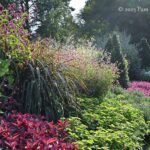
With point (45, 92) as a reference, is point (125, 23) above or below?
above

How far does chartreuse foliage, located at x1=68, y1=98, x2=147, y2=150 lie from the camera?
421 cm

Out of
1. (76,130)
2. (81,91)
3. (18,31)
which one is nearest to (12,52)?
(18,31)

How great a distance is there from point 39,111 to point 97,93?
90.8 inches

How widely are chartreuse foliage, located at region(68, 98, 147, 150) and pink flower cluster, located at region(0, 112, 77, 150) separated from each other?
32 cm

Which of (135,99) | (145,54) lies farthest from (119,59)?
(145,54)

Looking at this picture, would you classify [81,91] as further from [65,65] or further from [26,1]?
[26,1]

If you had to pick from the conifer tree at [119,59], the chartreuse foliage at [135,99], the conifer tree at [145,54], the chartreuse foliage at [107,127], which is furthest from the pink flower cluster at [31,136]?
the conifer tree at [145,54]

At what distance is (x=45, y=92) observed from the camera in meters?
5.11

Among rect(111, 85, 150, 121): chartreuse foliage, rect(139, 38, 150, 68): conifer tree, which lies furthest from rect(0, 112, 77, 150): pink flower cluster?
rect(139, 38, 150, 68): conifer tree

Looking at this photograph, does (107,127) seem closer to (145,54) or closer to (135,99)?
(135,99)

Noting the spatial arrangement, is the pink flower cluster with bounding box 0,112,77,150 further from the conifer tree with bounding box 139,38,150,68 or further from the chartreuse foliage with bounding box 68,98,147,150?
the conifer tree with bounding box 139,38,150,68

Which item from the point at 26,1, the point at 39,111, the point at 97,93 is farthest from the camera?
the point at 26,1

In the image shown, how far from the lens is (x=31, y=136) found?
137 inches

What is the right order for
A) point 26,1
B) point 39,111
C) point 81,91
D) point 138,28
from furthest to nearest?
point 138,28
point 26,1
point 81,91
point 39,111
